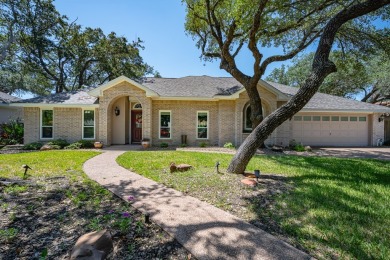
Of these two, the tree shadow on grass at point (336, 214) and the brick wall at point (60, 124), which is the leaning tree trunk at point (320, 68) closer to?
the tree shadow on grass at point (336, 214)

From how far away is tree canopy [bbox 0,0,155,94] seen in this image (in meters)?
18.5

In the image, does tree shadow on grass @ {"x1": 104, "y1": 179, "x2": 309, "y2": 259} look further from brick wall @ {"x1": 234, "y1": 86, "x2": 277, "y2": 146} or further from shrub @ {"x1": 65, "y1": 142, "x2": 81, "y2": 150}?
shrub @ {"x1": 65, "y1": 142, "x2": 81, "y2": 150}

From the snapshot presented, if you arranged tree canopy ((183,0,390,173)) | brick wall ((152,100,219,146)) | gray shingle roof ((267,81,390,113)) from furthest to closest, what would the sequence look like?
gray shingle roof ((267,81,390,113))
brick wall ((152,100,219,146))
tree canopy ((183,0,390,173))

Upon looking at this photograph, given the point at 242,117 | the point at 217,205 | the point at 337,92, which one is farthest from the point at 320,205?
the point at 337,92

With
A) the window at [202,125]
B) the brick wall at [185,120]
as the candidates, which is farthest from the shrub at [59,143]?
the window at [202,125]

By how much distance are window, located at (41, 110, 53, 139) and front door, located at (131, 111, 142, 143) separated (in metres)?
5.49

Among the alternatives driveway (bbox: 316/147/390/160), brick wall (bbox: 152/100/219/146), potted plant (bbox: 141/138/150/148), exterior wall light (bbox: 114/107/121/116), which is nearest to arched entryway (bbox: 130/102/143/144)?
exterior wall light (bbox: 114/107/121/116)

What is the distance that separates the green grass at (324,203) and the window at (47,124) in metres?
10.1

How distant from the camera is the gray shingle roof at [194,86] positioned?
14.6 meters

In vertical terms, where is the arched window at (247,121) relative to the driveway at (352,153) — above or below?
above

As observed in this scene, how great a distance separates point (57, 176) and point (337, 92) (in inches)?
1332

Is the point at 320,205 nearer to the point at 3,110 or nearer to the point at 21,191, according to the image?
the point at 21,191

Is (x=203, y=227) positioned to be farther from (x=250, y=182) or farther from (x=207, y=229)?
(x=250, y=182)

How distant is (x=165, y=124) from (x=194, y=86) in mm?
4083
